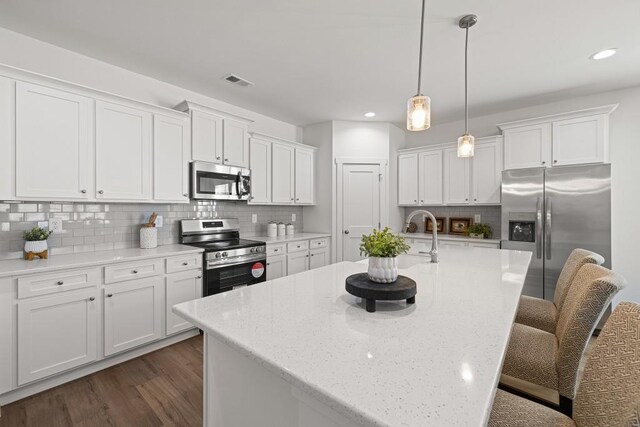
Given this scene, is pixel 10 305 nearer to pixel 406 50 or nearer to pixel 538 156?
pixel 406 50

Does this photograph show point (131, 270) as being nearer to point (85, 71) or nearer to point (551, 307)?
point (85, 71)

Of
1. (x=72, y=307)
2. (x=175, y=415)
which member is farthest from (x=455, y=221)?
(x=72, y=307)

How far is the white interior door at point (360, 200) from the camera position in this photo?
4633 millimetres

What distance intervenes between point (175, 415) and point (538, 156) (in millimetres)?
4490

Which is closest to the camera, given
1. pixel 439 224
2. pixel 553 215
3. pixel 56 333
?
pixel 56 333

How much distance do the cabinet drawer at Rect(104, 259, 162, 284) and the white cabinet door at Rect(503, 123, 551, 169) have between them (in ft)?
13.9

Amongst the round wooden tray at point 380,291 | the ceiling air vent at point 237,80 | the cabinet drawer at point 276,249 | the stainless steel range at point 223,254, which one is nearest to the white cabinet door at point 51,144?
the stainless steel range at point 223,254

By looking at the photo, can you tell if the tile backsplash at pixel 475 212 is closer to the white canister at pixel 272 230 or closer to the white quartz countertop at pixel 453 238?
the white quartz countertop at pixel 453 238

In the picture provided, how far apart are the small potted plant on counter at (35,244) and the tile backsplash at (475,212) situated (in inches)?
184

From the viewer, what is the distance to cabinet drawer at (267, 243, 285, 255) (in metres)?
3.72

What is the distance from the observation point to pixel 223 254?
3.14m

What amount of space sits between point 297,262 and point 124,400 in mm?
2400

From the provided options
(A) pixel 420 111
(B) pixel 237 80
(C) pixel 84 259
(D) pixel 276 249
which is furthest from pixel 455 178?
(C) pixel 84 259

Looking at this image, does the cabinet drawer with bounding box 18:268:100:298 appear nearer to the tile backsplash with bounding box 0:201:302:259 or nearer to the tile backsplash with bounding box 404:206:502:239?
the tile backsplash with bounding box 0:201:302:259
